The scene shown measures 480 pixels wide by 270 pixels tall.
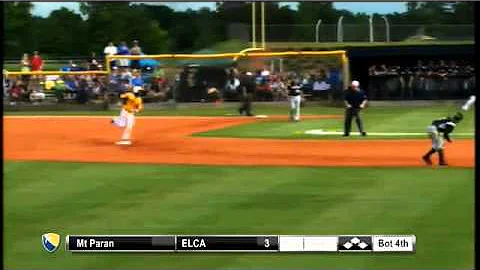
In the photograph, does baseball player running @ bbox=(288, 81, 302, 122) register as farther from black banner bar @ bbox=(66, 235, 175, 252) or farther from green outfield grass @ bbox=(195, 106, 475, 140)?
black banner bar @ bbox=(66, 235, 175, 252)

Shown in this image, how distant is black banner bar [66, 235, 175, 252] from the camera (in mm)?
5207

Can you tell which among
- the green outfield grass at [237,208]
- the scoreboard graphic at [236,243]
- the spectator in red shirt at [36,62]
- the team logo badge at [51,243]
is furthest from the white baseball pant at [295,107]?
the scoreboard graphic at [236,243]

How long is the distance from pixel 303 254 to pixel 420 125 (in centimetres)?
1387

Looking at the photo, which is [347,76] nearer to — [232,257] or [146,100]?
[146,100]

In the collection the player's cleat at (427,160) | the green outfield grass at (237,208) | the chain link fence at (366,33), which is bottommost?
the player's cleat at (427,160)

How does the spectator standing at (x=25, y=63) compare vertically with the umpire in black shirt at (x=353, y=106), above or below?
above

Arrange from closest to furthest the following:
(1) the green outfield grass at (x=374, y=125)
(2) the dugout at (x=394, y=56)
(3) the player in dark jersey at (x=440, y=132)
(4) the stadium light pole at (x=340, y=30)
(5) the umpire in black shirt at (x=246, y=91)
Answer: (3) the player in dark jersey at (x=440, y=132)
(4) the stadium light pole at (x=340, y=30)
(1) the green outfield grass at (x=374, y=125)
(5) the umpire in black shirt at (x=246, y=91)
(2) the dugout at (x=394, y=56)

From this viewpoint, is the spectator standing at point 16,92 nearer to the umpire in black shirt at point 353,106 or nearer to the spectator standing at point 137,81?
the spectator standing at point 137,81

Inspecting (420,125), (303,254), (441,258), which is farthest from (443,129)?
(420,125)

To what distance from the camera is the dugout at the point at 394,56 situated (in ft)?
71.5

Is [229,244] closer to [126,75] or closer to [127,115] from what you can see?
[127,115]

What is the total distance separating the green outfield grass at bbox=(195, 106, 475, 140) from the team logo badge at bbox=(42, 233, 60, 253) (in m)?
10.5

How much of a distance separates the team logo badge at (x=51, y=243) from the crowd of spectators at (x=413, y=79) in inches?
666

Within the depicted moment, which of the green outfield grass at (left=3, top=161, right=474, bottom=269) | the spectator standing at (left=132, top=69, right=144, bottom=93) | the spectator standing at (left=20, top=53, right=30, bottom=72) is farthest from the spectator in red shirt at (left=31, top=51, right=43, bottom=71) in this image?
the green outfield grass at (left=3, top=161, right=474, bottom=269)
